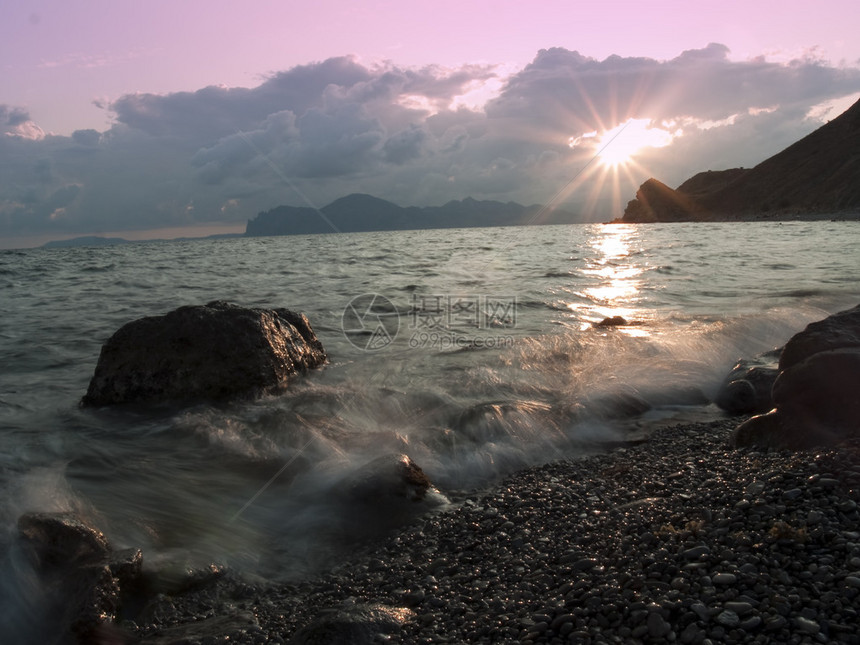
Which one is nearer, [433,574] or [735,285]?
[433,574]

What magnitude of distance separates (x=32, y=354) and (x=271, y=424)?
6718 mm

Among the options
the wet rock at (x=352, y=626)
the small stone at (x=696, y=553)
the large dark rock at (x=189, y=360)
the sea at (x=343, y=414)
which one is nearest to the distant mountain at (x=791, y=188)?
the sea at (x=343, y=414)

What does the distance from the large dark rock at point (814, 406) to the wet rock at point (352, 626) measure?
3923 mm

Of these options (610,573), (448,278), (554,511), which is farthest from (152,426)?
(448,278)

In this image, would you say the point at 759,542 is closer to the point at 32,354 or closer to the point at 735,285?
the point at 32,354

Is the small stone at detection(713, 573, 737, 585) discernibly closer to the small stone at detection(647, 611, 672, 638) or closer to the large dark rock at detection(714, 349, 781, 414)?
the small stone at detection(647, 611, 672, 638)

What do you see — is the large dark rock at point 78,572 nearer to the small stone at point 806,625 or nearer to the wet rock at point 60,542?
the wet rock at point 60,542

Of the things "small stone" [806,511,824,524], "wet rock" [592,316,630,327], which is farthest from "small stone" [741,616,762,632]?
"wet rock" [592,316,630,327]

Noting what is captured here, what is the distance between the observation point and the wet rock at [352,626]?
3.14 m

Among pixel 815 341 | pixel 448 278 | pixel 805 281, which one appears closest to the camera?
pixel 815 341

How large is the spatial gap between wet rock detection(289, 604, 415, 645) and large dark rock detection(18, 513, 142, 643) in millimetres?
1373

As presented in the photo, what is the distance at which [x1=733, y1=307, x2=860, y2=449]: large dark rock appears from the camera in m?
4.97

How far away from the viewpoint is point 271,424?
693cm

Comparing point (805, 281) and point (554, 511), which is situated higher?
point (805, 281)
